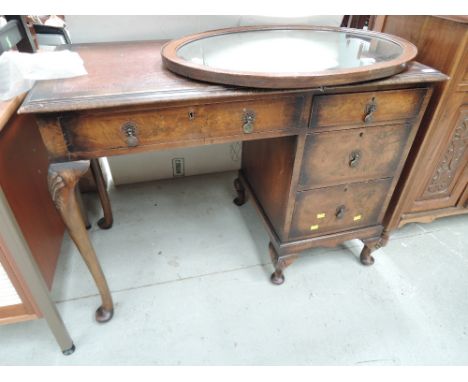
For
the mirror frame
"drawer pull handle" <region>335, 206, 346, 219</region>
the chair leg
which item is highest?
the mirror frame

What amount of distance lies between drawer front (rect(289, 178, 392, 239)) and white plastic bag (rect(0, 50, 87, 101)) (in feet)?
2.47

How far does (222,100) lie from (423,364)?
1.03 meters

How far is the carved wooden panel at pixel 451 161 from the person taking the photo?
1.21 meters

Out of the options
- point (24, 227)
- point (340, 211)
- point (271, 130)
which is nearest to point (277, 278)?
point (340, 211)

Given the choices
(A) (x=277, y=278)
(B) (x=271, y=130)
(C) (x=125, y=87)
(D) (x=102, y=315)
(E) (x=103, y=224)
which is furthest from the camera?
(E) (x=103, y=224)

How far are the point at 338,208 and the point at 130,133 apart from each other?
74 cm

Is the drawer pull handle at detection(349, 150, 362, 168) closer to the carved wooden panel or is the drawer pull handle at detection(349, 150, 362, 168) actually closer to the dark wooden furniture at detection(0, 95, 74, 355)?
the carved wooden panel

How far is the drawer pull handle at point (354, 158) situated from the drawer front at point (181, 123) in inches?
8.7

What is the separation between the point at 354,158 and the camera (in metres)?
1.04

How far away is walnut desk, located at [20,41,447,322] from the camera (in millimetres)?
771

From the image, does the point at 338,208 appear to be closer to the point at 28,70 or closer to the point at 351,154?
the point at 351,154

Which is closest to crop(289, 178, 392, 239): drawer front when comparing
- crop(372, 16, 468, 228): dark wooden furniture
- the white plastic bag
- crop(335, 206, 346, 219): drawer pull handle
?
crop(335, 206, 346, 219): drawer pull handle
